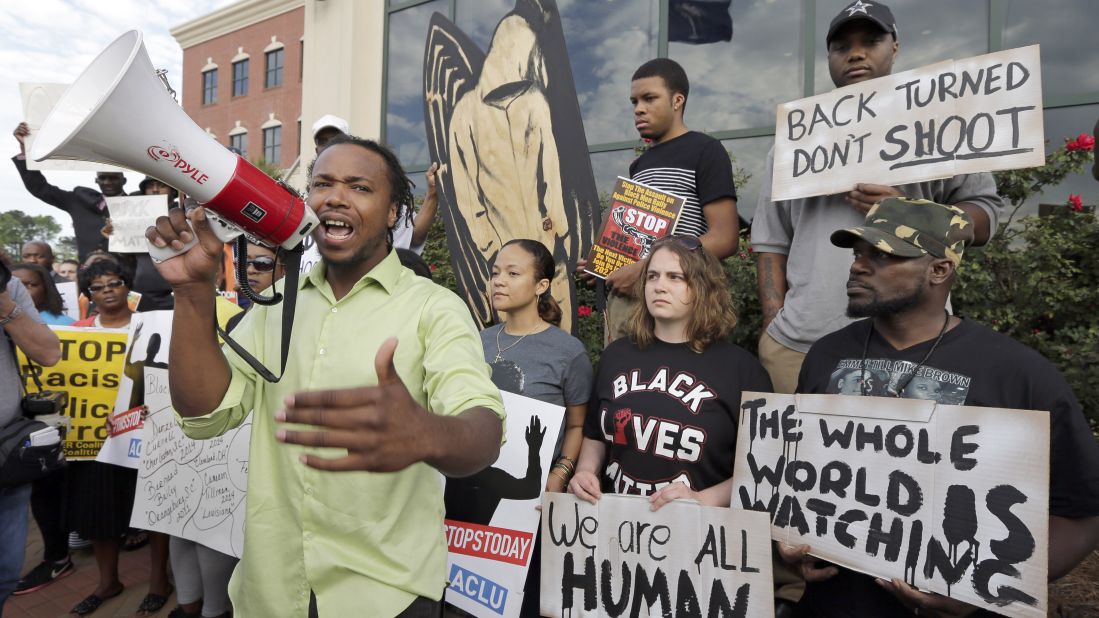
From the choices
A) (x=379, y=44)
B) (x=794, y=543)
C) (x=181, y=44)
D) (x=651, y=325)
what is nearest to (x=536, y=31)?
(x=651, y=325)

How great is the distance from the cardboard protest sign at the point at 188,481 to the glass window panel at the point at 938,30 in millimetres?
6244

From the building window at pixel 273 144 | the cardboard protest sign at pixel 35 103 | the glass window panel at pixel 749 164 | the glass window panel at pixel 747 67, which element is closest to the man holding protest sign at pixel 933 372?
the glass window panel at pixel 749 164

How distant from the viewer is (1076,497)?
1595 mm

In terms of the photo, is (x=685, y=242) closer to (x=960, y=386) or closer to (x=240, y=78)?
(x=960, y=386)

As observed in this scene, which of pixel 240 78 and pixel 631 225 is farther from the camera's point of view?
pixel 240 78

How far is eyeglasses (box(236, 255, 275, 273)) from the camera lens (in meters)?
3.50

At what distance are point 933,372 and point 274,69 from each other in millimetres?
28728

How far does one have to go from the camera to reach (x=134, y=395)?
3445 mm

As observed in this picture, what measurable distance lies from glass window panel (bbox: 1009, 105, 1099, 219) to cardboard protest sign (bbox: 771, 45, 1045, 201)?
3653 mm

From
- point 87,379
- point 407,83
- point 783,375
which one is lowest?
point 87,379

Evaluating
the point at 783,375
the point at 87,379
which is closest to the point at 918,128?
the point at 783,375

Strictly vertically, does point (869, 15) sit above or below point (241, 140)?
below

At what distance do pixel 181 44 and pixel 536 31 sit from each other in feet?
103

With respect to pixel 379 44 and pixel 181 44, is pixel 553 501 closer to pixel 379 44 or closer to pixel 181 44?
pixel 379 44
